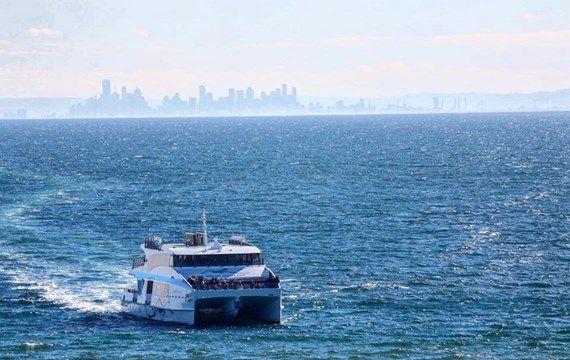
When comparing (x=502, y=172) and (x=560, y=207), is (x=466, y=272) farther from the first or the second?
(x=502, y=172)

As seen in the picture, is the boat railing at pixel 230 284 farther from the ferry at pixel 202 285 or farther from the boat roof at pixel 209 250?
the boat roof at pixel 209 250

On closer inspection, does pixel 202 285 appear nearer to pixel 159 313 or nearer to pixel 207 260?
pixel 207 260

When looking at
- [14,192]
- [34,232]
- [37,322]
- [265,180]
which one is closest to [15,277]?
[37,322]

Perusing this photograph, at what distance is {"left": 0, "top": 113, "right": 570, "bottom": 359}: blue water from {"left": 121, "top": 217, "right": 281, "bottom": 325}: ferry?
1.42 metres

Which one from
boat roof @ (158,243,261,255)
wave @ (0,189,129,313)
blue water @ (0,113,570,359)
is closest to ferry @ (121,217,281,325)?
boat roof @ (158,243,261,255)

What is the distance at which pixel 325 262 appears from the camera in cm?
9469

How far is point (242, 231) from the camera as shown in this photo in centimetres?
11406

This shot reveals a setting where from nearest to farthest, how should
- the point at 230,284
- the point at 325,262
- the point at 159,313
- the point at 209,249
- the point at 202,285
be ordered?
the point at 202,285 < the point at 230,284 < the point at 159,313 < the point at 209,249 < the point at 325,262

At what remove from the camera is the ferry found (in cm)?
7188

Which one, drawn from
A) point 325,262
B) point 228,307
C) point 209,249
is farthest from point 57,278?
point 228,307

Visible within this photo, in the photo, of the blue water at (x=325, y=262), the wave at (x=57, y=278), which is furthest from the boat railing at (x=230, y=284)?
the wave at (x=57, y=278)

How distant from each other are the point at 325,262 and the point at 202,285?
24.1 meters

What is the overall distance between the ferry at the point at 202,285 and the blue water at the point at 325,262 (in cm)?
142

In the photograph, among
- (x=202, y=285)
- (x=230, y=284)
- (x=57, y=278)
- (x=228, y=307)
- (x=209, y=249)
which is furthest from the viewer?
(x=57, y=278)
